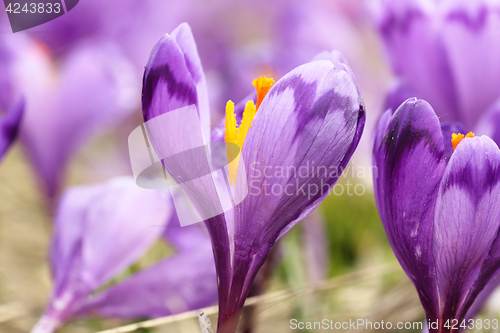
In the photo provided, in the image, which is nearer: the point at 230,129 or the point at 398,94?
the point at 230,129

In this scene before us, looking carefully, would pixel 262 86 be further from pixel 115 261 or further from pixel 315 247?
pixel 315 247

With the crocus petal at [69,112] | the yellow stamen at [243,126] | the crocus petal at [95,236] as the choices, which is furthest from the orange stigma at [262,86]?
the crocus petal at [69,112]

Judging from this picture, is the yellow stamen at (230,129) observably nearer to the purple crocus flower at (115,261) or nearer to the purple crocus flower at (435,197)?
the purple crocus flower at (435,197)

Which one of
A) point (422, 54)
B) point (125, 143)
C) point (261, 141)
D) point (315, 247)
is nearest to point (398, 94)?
point (422, 54)

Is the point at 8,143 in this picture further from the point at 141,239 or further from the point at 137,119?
the point at 137,119

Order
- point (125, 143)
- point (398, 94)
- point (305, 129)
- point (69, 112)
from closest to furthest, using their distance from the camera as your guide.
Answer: point (305, 129)
point (398, 94)
point (69, 112)
point (125, 143)

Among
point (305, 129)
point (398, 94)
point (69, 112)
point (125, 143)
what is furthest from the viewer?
point (125, 143)
